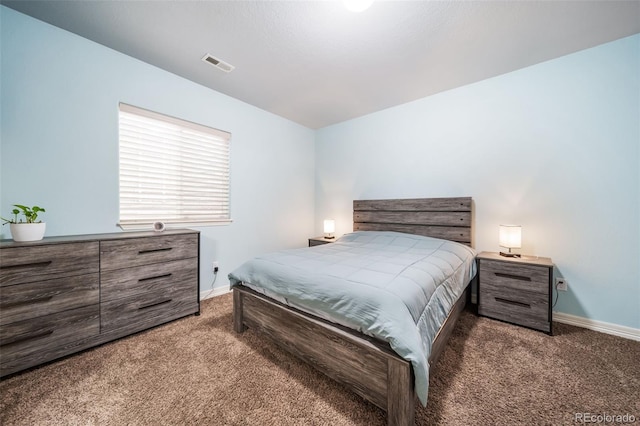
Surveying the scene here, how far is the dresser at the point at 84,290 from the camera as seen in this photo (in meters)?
1.38

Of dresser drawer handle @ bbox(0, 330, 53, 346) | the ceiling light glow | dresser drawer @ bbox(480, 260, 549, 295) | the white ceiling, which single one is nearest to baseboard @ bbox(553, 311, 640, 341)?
dresser drawer @ bbox(480, 260, 549, 295)

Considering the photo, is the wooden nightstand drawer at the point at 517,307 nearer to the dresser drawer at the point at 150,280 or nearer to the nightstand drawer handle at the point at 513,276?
the nightstand drawer handle at the point at 513,276

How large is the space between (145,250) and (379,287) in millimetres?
1950

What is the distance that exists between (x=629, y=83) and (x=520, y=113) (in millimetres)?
670

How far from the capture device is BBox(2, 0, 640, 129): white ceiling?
1581 millimetres

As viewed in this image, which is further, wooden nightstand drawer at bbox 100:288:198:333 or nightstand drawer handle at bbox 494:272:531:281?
nightstand drawer handle at bbox 494:272:531:281

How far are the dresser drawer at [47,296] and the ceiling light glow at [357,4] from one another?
8.64ft

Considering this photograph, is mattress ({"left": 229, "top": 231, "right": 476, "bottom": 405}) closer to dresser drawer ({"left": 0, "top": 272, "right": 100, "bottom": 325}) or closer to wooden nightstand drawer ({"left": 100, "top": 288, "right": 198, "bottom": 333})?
wooden nightstand drawer ({"left": 100, "top": 288, "right": 198, "bottom": 333})

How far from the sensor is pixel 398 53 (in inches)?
79.7

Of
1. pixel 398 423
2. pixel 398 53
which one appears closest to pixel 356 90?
pixel 398 53

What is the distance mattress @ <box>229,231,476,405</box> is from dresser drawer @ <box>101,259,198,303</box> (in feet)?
1.91

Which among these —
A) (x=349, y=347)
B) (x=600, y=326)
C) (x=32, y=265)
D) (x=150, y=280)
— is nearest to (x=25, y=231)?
(x=32, y=265)

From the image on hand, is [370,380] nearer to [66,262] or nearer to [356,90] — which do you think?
[66,262]

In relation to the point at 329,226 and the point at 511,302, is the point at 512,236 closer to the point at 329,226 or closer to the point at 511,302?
the point at 511,302
